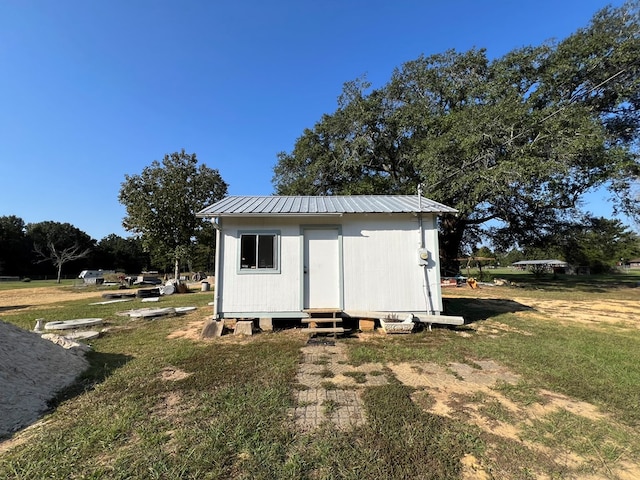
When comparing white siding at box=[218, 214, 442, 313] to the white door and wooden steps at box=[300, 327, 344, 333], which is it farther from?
wooden steps at box=[300, 327, 344, 333]

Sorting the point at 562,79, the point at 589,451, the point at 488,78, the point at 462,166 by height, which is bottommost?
the point at 589,451

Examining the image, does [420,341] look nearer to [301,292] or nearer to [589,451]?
[301,292]

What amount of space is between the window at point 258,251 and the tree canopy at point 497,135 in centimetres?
1040

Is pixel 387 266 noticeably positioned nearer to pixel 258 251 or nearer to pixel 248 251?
pixel 258 251

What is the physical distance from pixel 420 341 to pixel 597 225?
60.8ft

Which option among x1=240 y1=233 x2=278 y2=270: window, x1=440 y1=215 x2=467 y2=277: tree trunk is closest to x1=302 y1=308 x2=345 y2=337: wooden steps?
x1=240 y1=233 x2=278 y2=270: window

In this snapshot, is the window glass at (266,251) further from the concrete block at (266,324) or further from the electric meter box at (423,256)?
the electric meter box at (423,256)

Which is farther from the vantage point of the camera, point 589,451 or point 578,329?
point 578,329

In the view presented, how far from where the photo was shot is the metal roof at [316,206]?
716 centimetres

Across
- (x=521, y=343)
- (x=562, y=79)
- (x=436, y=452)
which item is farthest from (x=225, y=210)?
(x=562, y=79)

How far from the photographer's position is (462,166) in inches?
584

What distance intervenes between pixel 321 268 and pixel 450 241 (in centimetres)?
1552

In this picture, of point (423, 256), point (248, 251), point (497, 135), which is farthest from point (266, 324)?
point (497, 135)

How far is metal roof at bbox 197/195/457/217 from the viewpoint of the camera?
716 centimetres
